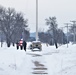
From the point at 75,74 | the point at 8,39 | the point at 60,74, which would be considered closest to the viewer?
the point at 75,74

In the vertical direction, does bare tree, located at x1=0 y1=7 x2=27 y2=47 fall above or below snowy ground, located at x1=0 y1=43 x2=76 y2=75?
above

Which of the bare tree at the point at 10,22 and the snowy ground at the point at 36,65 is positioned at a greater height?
the bare tree at the point at 10,22

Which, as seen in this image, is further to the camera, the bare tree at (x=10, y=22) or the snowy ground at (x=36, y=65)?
the bare tree at (x=10, y=22)

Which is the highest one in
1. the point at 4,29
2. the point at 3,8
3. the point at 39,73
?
the point at 3,8

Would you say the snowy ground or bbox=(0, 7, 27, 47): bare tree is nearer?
the snowy ground

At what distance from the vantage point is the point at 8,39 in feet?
180

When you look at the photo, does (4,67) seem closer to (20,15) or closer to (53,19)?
(20,15)

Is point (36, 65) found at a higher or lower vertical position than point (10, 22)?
lower

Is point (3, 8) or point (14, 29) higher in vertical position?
point (3, 8)

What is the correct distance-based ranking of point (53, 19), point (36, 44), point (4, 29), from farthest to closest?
1. point (53, 19)
2. point (4, 29)
3. point (36, 44)

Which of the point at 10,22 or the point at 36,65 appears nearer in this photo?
the point at 36,65

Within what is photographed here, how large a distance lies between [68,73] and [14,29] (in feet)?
152

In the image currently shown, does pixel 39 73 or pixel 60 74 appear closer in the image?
pixel 60 74

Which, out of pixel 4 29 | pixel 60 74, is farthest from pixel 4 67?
pixel 4 29
